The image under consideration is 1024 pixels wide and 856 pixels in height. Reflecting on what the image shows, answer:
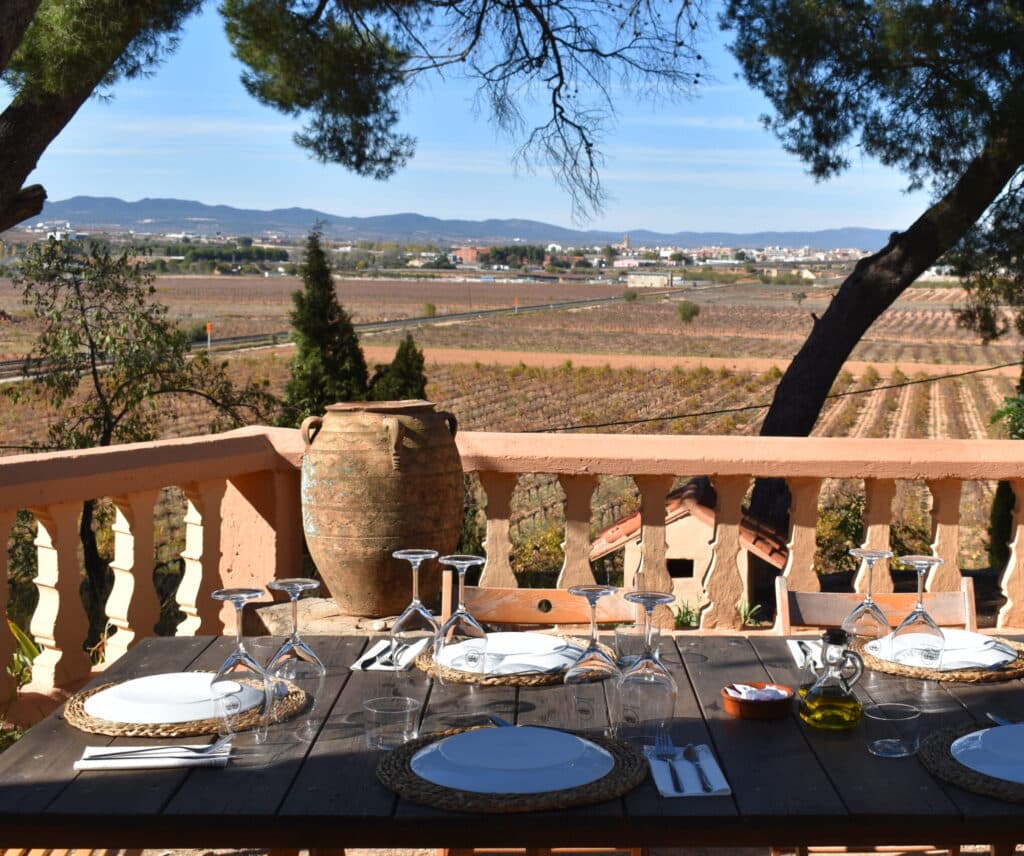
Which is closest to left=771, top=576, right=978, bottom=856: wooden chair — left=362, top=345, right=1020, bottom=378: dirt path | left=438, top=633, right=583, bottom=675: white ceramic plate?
left=438, top=633, right=583, bottom=675: white ceramic plate

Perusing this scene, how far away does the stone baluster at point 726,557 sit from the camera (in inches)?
162

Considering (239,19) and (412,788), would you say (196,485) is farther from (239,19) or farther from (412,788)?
(239,19)

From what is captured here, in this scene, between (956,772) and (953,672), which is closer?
(956,772)

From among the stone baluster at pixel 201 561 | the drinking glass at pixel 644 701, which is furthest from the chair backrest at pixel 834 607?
the stone baluster at pixel 201 561

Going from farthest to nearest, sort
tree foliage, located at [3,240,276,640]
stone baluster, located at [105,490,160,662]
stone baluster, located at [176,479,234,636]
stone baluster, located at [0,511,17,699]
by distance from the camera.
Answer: tree foliage, located at [3,240,276,640], stone baluster, located at [176,479,234,636], stone baluster, located at [105,490,160,662], stone baluster, located at [0,511,17,699]

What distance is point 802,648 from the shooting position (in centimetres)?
254

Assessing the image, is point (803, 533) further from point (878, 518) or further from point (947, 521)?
point (947, 521)

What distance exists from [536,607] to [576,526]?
3.96 ft

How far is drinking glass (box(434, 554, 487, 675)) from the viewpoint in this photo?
2.29 m

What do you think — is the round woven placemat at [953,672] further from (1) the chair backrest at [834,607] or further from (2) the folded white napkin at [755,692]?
(1) the chair backrest at [834,607]

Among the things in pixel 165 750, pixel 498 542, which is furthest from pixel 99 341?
pixel 165 750

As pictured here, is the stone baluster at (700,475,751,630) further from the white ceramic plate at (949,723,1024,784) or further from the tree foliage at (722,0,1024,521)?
the tree foliage at (722,0,1024,521)

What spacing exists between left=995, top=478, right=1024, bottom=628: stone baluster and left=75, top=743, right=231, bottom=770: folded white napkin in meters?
3.09

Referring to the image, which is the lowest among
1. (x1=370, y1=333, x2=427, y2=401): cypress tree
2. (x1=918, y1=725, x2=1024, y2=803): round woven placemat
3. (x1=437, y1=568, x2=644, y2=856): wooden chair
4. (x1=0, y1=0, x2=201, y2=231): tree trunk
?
(x1=370, y1=333, x2=427, y2=401): cypress tree
